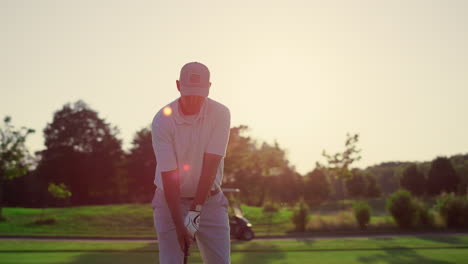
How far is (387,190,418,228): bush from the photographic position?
25047mm

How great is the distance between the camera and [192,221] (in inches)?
131

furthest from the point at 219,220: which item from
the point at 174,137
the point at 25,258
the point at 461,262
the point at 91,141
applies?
the point at 91,141

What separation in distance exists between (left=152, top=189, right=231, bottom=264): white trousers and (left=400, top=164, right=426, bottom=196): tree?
56233mm

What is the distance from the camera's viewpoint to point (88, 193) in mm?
61219

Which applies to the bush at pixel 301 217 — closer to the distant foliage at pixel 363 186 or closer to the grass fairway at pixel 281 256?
the grass fairway at pixel 281 256

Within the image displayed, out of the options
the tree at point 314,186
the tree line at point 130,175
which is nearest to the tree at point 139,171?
the tree line at point 130,175

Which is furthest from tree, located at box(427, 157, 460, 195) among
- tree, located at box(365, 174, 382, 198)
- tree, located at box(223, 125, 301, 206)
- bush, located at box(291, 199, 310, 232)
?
bush, located at box(291, 199, 310, 232)

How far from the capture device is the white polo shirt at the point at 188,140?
137 inches

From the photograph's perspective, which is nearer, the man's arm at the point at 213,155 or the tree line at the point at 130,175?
the man's arm at the point at 213,155

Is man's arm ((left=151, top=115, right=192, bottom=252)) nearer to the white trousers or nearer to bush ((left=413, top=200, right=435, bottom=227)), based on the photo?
the white trousers

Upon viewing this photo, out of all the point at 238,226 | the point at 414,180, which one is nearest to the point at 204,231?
the point at 238,226

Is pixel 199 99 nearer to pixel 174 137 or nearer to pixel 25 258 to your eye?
pixel 174 137

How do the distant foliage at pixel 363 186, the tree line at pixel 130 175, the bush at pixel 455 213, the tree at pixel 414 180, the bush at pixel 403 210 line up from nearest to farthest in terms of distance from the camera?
the bush at pixel 403 210 → the bush at pixel 455 213 → the tree line at pixel 130 175 → the tree at pixel 414 180 → the distant foliage at pixel 363 186

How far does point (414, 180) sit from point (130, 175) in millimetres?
32839
